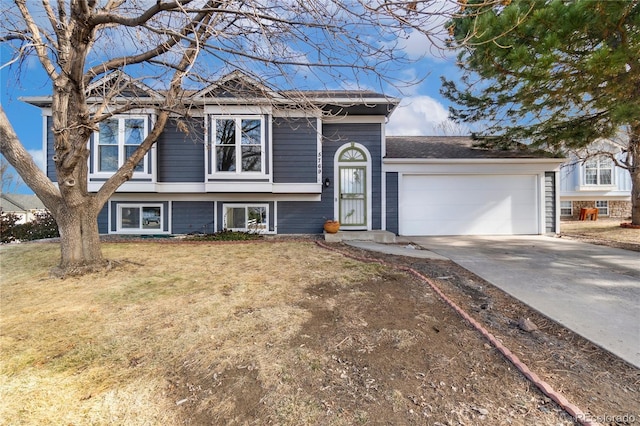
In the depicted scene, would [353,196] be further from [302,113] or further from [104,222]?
[104,222]

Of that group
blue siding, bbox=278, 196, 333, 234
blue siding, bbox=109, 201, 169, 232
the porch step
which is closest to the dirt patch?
the porch step

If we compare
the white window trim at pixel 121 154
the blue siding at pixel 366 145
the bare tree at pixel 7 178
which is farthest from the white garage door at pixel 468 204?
the bare tree at pixel 7 178

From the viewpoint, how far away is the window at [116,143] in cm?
869

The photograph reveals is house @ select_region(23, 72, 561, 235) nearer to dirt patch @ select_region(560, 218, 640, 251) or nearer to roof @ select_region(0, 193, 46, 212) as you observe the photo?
dirt patch @ select_region(560, 218, 640, 251)

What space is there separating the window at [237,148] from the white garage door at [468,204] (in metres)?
4.76

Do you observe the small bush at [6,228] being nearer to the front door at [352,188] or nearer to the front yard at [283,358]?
the front yard at [283,358]

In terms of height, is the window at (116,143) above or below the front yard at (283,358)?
above

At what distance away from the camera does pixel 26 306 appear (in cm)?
352

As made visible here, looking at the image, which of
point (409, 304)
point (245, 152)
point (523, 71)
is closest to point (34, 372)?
point (409, 304)

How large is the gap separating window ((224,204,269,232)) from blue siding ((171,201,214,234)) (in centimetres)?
61

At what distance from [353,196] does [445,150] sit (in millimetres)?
3895

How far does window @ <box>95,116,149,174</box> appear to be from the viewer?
8688mm

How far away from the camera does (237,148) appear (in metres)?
8.55

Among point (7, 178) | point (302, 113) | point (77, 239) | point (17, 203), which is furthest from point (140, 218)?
point (17, 203)
